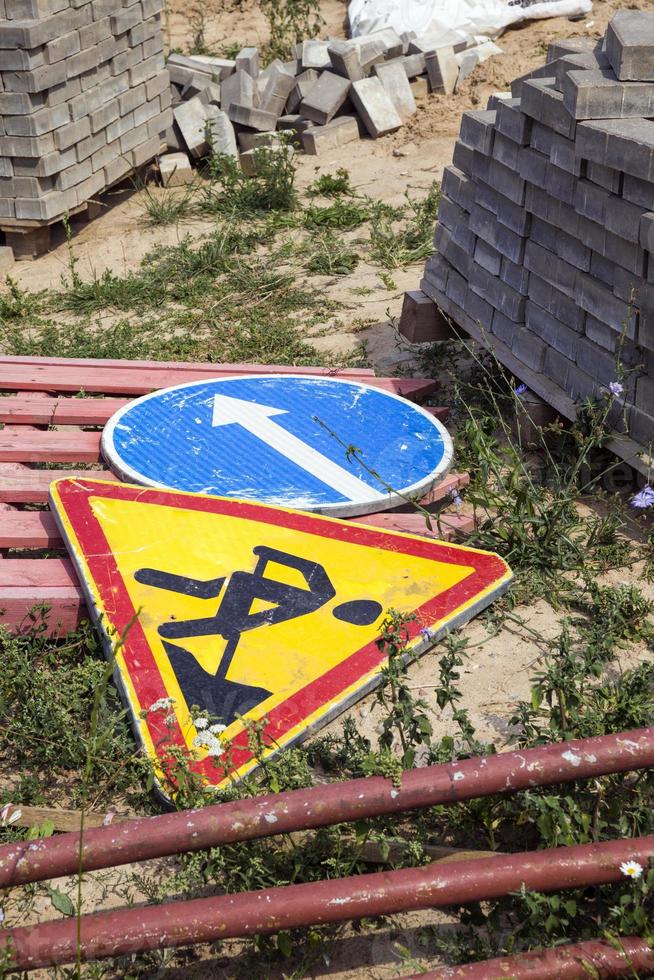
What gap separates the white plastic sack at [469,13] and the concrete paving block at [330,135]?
1395mm

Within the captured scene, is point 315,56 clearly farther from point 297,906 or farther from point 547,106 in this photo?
point 297,906

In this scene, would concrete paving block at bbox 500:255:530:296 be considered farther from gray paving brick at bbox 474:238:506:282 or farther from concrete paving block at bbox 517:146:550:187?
concrete paving block at bbox 517:146:550:187

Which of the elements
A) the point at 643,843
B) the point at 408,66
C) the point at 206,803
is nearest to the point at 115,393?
the point at 206,803

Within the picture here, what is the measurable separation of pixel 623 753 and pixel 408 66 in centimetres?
796

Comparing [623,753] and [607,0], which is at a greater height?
[607,0]

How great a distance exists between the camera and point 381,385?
476 cm

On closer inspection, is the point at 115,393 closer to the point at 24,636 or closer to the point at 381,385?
the point at 381,385

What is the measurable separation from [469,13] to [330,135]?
81.5 inches

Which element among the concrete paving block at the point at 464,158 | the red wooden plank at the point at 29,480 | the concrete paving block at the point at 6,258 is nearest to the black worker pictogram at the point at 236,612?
the red wooden plank at the point at 29,480

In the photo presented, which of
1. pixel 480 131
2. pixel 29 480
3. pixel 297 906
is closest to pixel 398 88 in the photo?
pixel 480 131

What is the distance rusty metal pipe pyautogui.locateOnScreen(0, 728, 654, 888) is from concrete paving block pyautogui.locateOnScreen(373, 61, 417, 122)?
756 cm

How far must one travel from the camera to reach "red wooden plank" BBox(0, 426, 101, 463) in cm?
416

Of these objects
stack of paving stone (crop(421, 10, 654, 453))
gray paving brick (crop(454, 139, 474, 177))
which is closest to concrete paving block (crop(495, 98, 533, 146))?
stack of paving stone (crop(421, 10, 654, 453))

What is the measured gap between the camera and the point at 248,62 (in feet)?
30.6
